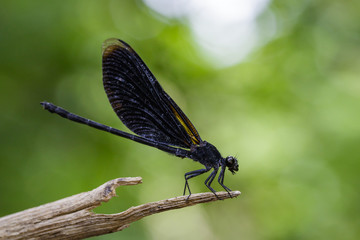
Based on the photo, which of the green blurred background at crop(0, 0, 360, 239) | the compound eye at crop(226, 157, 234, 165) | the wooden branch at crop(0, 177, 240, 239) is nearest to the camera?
the wooden branch at crop(0, 177, 240, 239)

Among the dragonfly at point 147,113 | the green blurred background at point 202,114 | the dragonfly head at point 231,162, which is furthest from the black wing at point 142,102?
the green blurred background at point 202,114

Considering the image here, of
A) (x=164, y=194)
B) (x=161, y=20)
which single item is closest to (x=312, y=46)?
(x=161, y=20)

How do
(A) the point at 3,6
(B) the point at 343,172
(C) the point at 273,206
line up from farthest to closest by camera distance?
(C) the point at 273,206, (B) the point at 343,172, (A) the point at 3,6

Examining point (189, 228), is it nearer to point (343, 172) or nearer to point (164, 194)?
point (164, 194)

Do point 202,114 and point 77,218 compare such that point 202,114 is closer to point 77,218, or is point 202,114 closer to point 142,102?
point 142,102

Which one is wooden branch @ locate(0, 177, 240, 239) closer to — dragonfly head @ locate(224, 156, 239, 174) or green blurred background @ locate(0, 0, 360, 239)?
dragonfly head @ locate(224, 156, 239, 174)

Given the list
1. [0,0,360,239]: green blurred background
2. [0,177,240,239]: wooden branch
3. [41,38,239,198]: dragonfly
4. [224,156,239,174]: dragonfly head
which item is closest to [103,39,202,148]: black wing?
[41,38,239,198]: dragonfly
